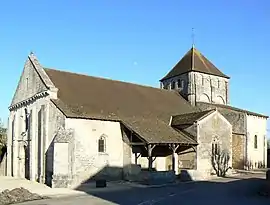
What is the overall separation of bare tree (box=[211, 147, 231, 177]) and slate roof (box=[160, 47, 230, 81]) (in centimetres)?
1413

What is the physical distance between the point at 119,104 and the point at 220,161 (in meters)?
11.0

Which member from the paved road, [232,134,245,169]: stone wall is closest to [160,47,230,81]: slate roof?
[232,134,245,169]: stone wall

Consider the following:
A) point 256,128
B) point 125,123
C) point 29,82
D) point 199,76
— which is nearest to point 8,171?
point 29,82

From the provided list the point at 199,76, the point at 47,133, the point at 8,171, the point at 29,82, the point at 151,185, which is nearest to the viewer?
the point at 151,185

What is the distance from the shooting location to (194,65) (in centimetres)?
4625

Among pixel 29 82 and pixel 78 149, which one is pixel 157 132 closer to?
pixel 78 149

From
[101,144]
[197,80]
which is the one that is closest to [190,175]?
[101,144]

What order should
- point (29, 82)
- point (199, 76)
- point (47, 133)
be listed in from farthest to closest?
point (199, 76) → point (29, 82) → point (47, 133)

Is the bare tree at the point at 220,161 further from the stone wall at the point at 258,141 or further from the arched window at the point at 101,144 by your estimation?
the arched window at the point at 101,144

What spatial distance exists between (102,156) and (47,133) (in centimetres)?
476

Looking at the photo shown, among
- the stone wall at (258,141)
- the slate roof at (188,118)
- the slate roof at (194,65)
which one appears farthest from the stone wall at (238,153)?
the slate roof at (194,65)

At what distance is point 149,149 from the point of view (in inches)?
1078

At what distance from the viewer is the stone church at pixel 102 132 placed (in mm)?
27484

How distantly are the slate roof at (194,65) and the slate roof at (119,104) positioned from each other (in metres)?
8.80
